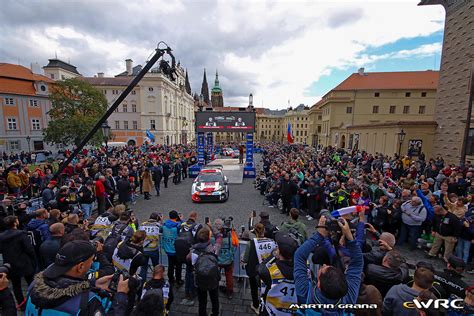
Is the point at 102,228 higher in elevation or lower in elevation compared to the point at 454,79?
lower

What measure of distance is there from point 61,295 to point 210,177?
10624 millimetres

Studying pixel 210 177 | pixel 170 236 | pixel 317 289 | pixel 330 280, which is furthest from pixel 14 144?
pixel 330 280

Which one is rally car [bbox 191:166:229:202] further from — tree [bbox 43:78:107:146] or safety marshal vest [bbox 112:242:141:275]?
tree [bbox 43:78:107:146]

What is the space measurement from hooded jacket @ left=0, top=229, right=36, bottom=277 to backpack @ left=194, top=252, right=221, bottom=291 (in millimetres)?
3298

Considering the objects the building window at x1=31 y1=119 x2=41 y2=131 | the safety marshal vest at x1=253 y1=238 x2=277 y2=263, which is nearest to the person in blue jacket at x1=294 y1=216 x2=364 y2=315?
the safety marshal vest at x1=253 y1=238 x2=277 y2=263

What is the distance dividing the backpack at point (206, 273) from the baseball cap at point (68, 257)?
1.86 meters

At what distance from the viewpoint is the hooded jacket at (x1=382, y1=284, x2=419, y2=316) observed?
247 centimetres

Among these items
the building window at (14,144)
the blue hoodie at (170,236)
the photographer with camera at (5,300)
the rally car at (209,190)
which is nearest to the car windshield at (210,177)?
the rally car at (209,190)

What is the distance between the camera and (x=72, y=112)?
97.2 feet

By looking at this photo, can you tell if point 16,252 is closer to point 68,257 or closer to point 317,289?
point 68,257

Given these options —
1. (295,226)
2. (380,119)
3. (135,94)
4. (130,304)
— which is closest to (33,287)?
(130,304)

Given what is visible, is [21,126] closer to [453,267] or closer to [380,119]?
[453,267]

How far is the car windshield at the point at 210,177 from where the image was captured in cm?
1210

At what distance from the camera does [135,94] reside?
52188mm
